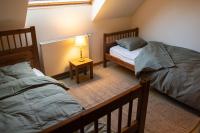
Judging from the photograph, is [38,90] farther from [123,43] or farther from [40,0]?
[123,43]

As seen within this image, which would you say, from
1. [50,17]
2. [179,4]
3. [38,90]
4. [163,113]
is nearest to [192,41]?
[179,4]

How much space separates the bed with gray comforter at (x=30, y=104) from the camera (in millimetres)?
1447

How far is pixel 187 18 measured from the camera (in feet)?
10.6

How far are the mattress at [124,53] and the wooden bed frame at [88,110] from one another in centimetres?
148

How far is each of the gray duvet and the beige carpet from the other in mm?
180

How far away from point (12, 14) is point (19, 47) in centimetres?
55

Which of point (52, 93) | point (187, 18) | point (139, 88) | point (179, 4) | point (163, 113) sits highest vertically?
point (179, 4)

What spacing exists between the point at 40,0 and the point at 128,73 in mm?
2077

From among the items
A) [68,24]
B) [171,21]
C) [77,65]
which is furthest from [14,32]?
[171,21]

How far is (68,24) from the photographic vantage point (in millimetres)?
3314

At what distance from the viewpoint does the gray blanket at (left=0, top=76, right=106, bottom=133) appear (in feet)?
4.72

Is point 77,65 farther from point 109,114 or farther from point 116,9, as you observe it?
point 109,114

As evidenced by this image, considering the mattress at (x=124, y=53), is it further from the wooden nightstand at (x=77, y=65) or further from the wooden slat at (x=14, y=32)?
the wooden slat at (x=14, y=32)

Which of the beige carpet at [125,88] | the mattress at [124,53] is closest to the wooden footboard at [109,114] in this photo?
the beige carpet at [125,88]
